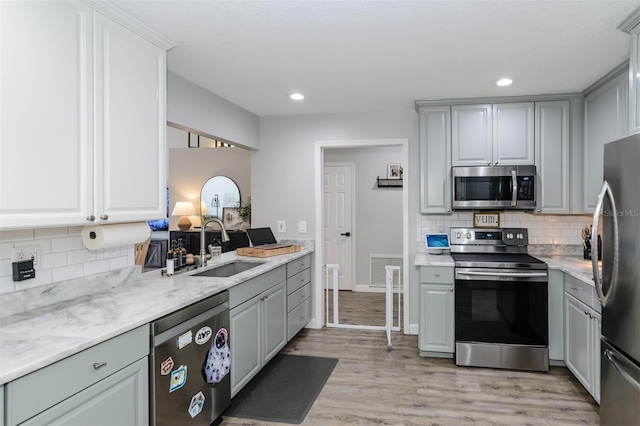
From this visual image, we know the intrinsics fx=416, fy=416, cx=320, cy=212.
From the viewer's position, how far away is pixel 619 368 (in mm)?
2125

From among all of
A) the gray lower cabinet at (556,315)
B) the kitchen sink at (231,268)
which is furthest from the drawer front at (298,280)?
the gray lower cabinet at (556,315)

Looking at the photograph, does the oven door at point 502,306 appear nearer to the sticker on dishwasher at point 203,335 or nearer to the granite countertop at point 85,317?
the granite countertop at point 85,317

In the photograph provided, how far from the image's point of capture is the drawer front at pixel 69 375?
4.29ft

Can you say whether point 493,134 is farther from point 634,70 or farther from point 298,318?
point 298,318

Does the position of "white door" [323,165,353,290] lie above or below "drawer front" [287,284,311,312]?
above

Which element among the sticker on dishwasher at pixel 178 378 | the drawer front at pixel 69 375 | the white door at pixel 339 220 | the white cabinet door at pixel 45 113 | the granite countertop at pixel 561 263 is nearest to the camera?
the drawer front at pixel 69 375

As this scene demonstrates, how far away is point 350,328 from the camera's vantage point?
4.60 meters

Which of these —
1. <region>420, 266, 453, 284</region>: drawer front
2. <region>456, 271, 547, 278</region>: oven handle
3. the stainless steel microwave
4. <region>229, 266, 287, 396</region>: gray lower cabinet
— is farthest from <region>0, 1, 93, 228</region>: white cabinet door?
the stainless steel microwave

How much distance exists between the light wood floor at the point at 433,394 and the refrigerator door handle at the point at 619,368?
68 centimetres

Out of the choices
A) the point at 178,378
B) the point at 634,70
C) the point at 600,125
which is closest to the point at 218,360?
the point at 178,378

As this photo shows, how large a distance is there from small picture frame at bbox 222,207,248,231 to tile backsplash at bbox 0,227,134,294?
3469 mm

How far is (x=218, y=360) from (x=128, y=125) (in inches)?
→ 56.1

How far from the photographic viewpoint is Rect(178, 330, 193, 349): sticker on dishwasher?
83.4 inches

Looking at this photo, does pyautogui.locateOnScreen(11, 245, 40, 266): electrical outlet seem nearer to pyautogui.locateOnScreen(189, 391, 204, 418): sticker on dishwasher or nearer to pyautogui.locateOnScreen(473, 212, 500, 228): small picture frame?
pyautogui.locateOnScreen(189, 391, 204, 418): sticker on dishwasher
